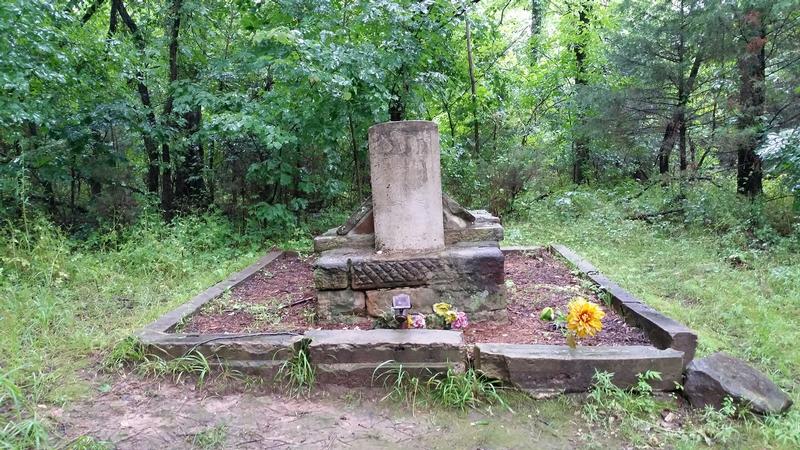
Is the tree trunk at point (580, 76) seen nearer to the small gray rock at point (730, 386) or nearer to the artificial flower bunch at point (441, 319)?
the artificial flower bunch at point (441, 319)

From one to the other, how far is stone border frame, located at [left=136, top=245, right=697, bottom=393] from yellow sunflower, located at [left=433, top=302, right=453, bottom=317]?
412 millimetres

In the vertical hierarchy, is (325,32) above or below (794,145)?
above

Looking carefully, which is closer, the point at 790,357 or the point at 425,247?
the point at 790,357

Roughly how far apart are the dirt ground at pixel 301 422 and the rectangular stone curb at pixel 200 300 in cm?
65

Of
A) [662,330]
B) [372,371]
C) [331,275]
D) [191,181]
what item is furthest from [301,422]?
[191,181]

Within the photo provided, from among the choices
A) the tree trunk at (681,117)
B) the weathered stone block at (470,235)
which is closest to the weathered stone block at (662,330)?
the weathered stone block at (470,235)

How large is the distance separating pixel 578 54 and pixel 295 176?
320 inches

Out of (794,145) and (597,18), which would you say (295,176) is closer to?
(794,145)

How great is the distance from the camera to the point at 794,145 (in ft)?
18.5


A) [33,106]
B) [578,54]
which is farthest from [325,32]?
[578,54]

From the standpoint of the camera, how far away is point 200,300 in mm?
4148

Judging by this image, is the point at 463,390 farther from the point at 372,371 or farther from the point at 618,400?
the point at 618,400

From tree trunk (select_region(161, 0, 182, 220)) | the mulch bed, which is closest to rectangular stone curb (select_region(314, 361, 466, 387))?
the mulch bed

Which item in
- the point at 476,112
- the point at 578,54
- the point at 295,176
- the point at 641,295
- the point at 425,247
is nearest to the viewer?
the point at 425,247
